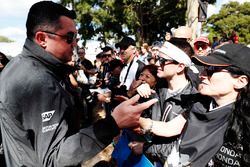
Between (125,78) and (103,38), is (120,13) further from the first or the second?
(125,78)

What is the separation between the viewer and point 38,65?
1.77 meters

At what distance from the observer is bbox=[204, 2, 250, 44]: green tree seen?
44.3 meters

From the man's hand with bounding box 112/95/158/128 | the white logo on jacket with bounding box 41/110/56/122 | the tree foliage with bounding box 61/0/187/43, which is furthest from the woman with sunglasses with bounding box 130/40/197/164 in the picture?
the tree foliage with bounding box 61/0/187/43

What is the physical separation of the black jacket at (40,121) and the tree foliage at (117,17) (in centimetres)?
2112

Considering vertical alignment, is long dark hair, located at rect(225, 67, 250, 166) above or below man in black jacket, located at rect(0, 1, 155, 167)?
below

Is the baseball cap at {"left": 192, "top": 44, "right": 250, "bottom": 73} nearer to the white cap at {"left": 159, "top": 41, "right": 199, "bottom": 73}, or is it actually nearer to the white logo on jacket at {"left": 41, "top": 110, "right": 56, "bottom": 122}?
the white cap at {"left": 159, "top": 41, "right": 199, "bottom": 73}

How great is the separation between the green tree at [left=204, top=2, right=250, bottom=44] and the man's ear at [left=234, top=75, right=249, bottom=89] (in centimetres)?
4089

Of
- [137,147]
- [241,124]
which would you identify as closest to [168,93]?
[137,147]

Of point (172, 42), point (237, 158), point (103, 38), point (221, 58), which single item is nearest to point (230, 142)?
point (237, 158)

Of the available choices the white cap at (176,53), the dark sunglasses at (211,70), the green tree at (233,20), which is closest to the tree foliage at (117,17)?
the green tree at (233,20)

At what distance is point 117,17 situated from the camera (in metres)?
24.2

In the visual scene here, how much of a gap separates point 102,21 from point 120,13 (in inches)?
113

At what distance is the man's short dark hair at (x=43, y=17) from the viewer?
72.5 inches

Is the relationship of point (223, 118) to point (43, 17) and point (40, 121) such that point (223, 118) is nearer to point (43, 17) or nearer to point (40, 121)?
point (40, 121)
